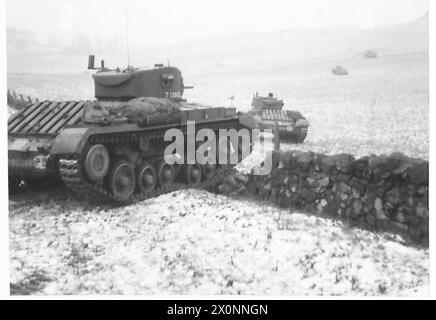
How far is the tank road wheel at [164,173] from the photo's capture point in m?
11.0

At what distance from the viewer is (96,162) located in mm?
9047

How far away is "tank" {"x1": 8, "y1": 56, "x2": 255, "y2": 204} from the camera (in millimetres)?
8891

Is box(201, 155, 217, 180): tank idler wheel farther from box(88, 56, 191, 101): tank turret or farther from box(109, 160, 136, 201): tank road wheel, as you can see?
box(109, 160, 136, 201): tank road wheel

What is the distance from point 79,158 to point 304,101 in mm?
20873

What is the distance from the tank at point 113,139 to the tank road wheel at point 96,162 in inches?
0.7

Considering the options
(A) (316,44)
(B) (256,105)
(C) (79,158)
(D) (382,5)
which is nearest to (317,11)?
(D) (382,5)

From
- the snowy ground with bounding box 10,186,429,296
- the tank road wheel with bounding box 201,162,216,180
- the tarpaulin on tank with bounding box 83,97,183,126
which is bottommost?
the snowy ground with bounding box 10,186,429,296

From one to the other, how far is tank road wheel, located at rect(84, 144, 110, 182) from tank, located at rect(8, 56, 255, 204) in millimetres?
17

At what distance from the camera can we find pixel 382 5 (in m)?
10.8

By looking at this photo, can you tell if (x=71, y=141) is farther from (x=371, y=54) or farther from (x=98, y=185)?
(x=371, y=54)

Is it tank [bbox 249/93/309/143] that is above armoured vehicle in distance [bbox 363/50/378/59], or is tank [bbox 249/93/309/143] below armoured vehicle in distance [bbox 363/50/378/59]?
below

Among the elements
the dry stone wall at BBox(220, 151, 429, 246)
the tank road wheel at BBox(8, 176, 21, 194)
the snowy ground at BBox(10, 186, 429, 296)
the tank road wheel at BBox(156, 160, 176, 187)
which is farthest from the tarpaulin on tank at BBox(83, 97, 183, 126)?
the dry stone wall at BBox(220, 151, 429, 246)

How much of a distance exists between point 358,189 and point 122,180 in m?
4.46

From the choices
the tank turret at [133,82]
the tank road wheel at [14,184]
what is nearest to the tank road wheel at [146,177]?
the tank turret at [133,82]
